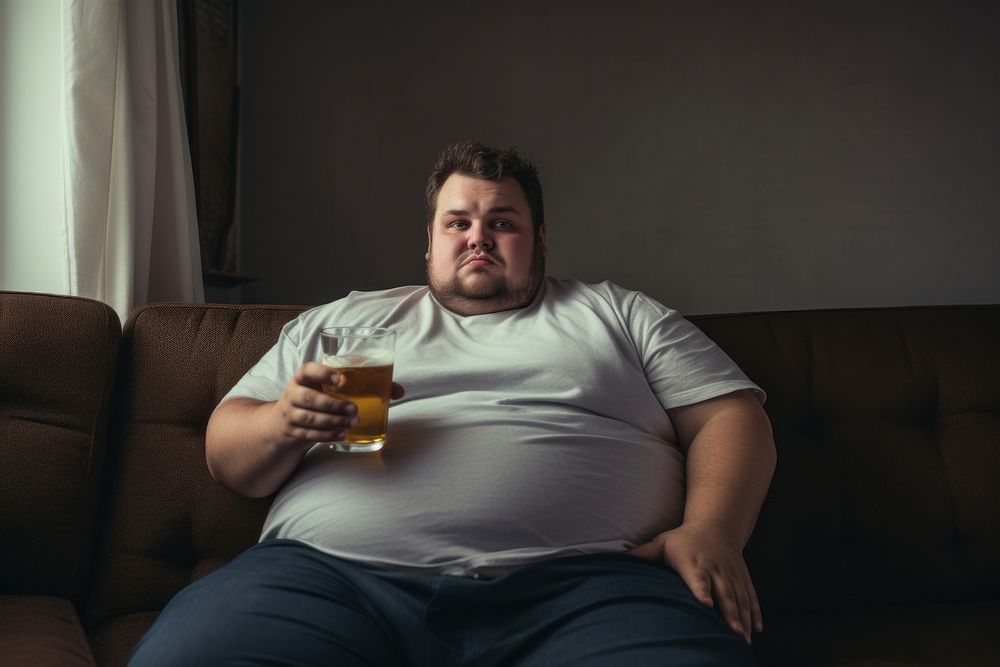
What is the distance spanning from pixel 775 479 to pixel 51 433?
125 cm

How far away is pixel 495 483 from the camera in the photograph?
47.8 inches

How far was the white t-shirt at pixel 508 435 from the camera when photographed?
1.18 metres

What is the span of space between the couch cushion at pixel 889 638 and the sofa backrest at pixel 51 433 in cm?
112

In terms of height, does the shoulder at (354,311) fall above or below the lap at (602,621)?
above

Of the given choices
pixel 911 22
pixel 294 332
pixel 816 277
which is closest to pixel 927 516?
pixel 294 332

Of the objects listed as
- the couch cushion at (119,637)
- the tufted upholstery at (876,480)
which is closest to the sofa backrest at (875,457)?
the tufted upholstery at (876,480)

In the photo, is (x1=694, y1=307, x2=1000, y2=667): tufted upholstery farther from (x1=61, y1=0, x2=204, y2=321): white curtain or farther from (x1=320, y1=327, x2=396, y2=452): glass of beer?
(x1=61, y1=0, x2=204, y2=321): white curtain

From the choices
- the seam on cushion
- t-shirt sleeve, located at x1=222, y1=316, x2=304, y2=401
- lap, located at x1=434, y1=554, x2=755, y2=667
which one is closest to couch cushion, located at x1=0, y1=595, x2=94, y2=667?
the seam on cushion

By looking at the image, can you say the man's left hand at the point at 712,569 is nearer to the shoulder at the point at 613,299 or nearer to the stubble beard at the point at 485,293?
the shoulder at the point at 613,299

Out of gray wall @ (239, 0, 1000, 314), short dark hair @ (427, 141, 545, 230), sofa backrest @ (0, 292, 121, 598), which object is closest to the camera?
sofa backrest @ (0, 292, 121, 598)

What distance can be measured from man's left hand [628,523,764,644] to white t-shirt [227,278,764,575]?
Answer: 0.23 ft

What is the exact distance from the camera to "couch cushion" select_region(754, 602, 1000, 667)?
1.23m

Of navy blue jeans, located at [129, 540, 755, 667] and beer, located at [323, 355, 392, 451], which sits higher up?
beer, located at [323, 355, 392, 451]

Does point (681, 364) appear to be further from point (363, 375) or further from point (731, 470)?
point (363, 375)
